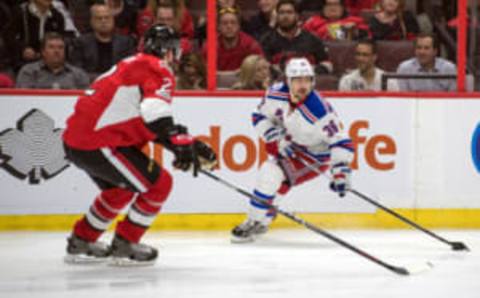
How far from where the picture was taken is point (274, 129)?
6766mm

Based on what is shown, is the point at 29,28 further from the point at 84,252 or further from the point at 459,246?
the point at 459,246

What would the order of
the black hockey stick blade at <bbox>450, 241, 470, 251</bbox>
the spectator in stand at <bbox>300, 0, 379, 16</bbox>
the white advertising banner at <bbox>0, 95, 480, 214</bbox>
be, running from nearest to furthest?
the black hockey stick blade at <bbox>450, 241, 470, 251</bbox> < the white advertising banner at <bbox>0, 95, 480, 214</bbox> < the spectator in stand at <bbox>300, 0, 379, 16</bbox>

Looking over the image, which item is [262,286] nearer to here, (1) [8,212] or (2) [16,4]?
(1) [8,212]

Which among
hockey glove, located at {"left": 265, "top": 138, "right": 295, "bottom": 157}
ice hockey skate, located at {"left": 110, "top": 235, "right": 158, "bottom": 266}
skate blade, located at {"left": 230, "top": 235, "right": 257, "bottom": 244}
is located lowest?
skate blade, located at {"left": 230, "top": 235, "right": 257, "bottom": 244}

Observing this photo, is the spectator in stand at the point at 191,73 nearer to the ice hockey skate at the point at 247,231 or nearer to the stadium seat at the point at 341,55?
the stadium seat at the point at 341,55

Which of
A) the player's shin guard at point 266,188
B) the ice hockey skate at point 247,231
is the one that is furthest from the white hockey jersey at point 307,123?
the ice hockey skate at point 247,231

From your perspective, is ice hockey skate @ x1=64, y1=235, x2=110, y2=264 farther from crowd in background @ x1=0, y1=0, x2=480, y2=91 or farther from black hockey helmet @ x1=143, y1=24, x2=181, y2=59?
crowd in background @ x1=0, y1=0, x2=480, y2=91

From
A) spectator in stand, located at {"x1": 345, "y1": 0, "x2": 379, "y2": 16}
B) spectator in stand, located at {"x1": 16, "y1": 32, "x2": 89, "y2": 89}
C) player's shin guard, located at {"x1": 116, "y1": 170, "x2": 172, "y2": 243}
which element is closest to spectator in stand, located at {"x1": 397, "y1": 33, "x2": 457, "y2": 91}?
spectator in stand, located at {"x1": 345, "y1": 0, "x2": 379, "y2": 16}

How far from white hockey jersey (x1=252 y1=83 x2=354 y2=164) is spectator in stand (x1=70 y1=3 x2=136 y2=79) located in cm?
107

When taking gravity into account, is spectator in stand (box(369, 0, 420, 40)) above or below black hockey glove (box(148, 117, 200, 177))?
above

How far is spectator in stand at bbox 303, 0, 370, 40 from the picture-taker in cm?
798

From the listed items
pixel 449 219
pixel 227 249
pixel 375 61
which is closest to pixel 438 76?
pixel 375 61

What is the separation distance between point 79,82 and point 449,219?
2412mm

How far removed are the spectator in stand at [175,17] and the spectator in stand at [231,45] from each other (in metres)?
0.20
